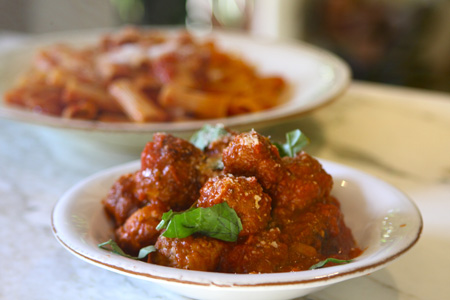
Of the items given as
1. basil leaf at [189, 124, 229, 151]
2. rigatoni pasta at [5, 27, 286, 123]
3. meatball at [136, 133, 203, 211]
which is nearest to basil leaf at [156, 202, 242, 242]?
meatball at [136, 133, 203, 211]

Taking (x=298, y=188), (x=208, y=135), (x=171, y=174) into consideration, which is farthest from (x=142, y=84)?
(x=298, y=188)

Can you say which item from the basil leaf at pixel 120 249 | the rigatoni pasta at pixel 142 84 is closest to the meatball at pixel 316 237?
the basil leaf at pixel 120 249

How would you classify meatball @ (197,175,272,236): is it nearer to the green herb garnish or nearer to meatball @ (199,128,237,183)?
meatball @ (199,128,237,183)

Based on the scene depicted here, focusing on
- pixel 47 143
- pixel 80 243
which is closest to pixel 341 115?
pixel 47 143

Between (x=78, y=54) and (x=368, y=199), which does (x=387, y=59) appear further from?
(x=368, y=199)

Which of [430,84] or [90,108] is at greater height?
[90,108]

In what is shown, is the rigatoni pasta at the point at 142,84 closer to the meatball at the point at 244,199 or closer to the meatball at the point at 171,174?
the meatball at the point at 171,174
